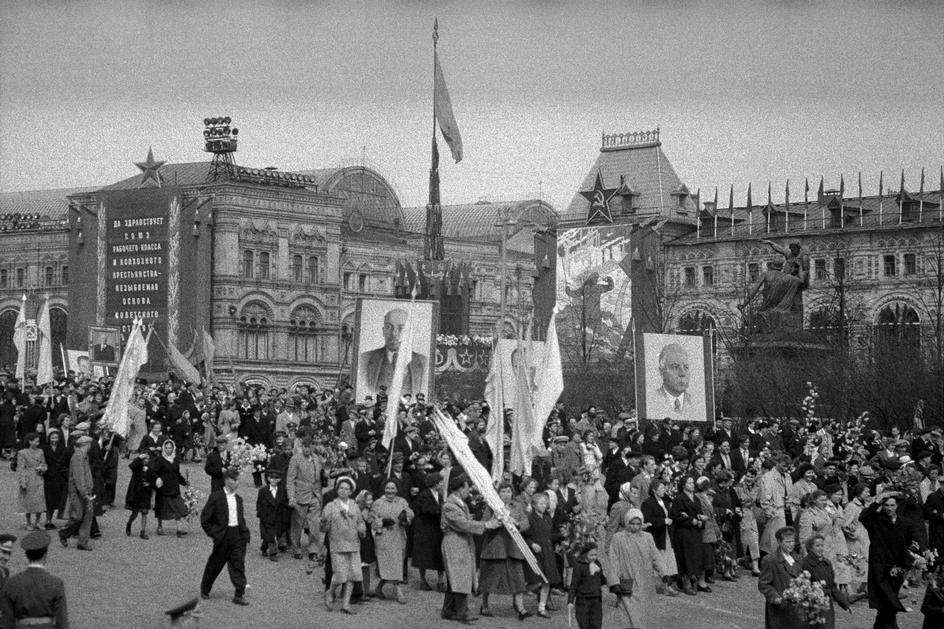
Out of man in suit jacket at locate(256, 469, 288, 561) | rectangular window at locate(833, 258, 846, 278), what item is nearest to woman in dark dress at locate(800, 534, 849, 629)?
man in suit jacket at locate(256, 469, 288, 561)

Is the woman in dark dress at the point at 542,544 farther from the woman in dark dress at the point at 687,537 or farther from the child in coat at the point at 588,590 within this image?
the woman in dark dress at the point at 687,537

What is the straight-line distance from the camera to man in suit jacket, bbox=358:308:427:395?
1535 inches


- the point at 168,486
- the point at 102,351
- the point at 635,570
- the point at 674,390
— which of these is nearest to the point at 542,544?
the point at 635,570

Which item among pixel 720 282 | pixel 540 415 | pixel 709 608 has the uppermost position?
pixel 720 282

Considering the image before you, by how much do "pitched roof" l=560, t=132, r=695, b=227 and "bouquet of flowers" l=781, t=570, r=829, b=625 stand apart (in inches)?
3332

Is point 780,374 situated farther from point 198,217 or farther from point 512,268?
point 512,268

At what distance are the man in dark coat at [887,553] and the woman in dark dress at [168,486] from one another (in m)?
10.1

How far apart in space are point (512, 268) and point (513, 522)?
308 feet

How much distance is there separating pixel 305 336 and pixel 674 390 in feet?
208

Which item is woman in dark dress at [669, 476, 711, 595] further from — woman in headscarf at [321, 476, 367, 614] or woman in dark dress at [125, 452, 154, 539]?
woman in dark dress at [125, 452, 154, 539]

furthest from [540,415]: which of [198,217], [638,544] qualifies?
[198,217]

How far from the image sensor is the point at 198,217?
85.0 metres

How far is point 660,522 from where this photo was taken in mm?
23656

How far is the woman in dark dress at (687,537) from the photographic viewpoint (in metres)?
24.5
